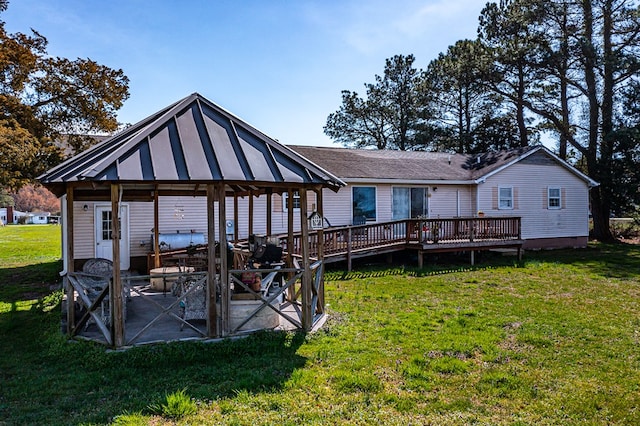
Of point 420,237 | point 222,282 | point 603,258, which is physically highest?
point 420,237

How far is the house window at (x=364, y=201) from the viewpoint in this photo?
52.7 feet

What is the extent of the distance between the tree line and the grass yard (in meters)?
17.5

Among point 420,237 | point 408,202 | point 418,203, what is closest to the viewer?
point 420,237

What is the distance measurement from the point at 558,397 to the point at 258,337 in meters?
3.95

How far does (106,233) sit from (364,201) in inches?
351

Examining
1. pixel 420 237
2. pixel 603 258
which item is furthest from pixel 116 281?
pixel 603 258

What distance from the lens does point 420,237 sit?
1397cm

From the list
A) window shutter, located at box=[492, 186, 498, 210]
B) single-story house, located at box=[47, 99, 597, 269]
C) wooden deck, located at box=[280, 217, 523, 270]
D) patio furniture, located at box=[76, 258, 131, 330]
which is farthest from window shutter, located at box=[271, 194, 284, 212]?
window shutter, located at box=[492, 186, 498, 210]

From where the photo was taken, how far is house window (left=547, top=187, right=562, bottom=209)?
1947 cm

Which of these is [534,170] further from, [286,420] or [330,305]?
[286,420]

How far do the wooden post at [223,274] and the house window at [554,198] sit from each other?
17645 mm

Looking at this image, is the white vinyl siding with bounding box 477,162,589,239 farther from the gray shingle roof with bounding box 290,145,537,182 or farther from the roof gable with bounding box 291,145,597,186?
the gray shingle roof with bounding box 290,145,537,182

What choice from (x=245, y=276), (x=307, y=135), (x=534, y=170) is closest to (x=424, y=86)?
(x=307, y=135)

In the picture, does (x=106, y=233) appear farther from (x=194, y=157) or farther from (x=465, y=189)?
(x=465, y=189)
